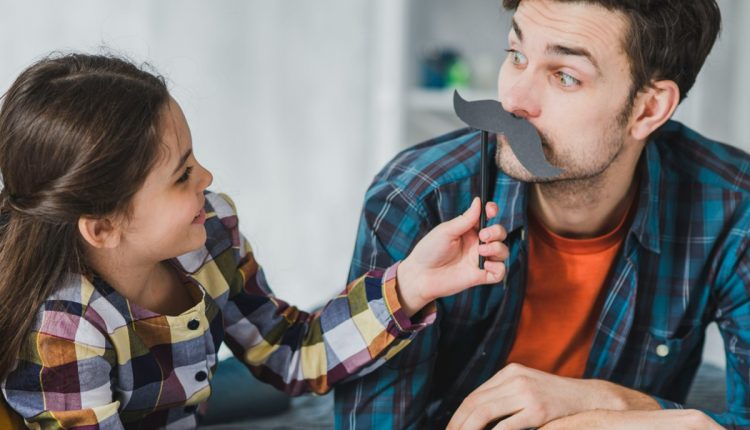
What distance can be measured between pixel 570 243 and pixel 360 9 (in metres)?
1.90

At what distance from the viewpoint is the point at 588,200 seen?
5.77 feet

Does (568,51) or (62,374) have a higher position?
(568,51)

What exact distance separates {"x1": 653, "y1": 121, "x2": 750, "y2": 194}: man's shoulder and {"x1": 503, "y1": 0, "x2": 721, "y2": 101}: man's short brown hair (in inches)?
3.9

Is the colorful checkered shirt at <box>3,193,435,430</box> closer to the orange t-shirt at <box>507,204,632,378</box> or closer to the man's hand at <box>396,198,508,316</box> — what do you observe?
the man's hand at <box>396,198,508,316</box>

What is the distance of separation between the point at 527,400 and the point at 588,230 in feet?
1.38

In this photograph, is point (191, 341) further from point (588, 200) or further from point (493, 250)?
point (588, 200)

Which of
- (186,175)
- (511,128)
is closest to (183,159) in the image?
(186,175)

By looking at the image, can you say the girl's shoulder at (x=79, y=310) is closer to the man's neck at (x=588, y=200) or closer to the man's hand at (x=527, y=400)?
the man's hand at (x=527, y=400)

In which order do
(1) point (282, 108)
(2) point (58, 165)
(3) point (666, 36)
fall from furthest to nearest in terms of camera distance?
(1) point (282, 108), (3) point (666, 36), (2) point (58, 165)

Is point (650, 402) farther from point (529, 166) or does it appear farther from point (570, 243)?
point (529, 166)

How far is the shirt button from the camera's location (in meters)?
1.80

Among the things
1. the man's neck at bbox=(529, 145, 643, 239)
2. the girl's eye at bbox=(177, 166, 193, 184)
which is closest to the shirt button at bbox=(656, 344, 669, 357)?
the man's neck at bbox=(529, 145, 643, 239)

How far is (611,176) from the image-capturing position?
1.77m

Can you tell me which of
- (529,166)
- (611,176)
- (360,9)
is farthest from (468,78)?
(529,166)
